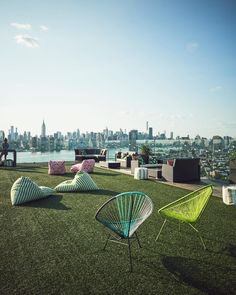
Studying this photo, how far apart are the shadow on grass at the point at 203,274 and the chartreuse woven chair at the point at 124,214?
560 mm

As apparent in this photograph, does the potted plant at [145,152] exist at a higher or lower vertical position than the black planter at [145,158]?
higher

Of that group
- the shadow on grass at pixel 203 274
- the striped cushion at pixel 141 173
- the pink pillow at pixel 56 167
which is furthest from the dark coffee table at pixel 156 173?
the shadow on grass at pixel 203 274

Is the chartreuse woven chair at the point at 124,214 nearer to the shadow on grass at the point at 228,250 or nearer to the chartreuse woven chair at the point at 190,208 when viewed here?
the chartreuse woven chair at the point at 190,208

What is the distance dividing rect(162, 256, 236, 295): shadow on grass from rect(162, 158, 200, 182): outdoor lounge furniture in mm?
5737

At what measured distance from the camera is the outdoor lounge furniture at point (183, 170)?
8657 mm

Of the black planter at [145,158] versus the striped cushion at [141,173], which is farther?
the black planter at [145,158]

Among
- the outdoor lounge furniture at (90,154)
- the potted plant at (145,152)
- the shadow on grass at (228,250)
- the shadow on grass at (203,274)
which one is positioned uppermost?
the potted plant at (145,152)

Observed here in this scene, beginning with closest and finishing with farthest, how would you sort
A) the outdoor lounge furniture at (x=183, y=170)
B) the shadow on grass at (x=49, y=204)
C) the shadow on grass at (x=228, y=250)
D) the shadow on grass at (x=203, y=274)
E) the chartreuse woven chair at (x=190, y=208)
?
the shadow on grass at (x=203, y=274), the shadow on grass at (x=228, y=250), the chartreuse woven chair at (x=190, y=208), the shadow on grass at (x=49, y=204), the outdoor lounge furniture at (x=183, y=170)

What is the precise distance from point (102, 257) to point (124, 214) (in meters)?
0.60

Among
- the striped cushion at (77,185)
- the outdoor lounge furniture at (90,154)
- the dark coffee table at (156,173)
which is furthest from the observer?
the outdoor lounge furniture at (90,154)

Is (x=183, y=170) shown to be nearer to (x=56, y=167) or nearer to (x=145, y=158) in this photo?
(x=145, y=158)

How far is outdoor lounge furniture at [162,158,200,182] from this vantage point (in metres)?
8.66

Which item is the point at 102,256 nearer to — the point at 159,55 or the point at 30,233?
the point at 30,233

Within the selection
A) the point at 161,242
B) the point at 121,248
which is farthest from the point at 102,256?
the point at 161,242
